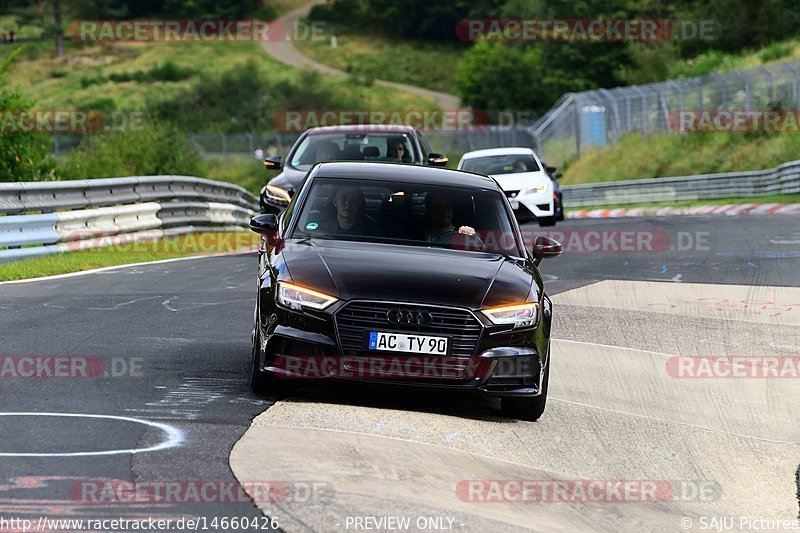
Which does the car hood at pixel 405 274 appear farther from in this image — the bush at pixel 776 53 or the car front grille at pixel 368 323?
the bush at pixel 776 53

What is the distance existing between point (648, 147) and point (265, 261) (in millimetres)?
41472

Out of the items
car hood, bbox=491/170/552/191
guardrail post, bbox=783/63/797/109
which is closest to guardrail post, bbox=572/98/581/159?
guardrail post, bbox=783/63/797/109

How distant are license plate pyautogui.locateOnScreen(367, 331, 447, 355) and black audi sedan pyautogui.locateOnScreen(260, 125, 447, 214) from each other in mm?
10066

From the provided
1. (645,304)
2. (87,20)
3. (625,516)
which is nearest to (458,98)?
(87,20)

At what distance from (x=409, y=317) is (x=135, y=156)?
71.9 ft

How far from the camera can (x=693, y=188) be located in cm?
4106

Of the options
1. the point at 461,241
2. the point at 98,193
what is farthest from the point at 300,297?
the point at 98,193

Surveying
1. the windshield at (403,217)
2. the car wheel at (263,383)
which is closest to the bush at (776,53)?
the windshield at (403,217)

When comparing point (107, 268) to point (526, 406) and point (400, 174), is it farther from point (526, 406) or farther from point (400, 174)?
point (526, 406)

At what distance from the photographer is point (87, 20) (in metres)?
137

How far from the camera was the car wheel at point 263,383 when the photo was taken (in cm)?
850

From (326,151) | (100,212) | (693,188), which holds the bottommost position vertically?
(693,188)

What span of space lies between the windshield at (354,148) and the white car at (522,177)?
7214 millimetres

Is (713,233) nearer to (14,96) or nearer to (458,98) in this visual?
(14,96)
